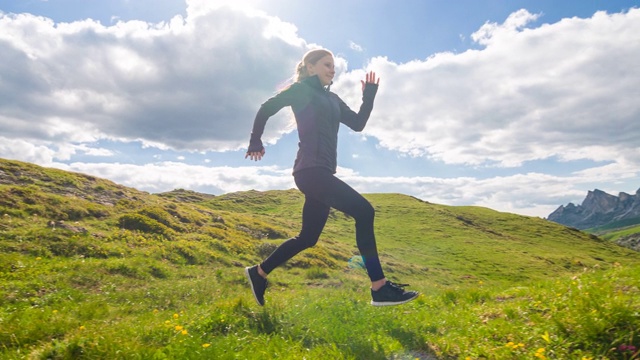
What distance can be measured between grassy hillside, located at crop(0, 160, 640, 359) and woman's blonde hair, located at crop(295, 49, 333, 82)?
3684 millimetres

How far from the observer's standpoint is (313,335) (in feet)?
16.5

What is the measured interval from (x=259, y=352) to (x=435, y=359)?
1960 mm

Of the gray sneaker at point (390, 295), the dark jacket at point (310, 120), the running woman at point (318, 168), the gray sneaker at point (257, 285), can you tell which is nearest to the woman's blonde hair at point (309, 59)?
the running woman at point (318, 168)

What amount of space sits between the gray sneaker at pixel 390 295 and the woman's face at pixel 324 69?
3.20 m

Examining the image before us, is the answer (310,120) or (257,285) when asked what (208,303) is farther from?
A: (310,120)

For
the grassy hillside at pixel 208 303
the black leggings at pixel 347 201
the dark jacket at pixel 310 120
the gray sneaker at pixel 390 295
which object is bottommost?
the grassy hillside at pixel 208 303

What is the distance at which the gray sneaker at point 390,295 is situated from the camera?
539 cm

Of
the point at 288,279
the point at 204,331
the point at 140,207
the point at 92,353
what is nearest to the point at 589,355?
the point at 204,331

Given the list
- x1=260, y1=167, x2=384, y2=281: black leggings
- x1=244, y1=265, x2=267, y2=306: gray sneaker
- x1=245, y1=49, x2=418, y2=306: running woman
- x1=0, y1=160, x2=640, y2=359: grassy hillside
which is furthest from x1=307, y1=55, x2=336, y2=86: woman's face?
x1=0, y1=160, x2=640, y2=359: grassy hillside

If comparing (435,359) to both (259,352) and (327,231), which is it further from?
(327,231)

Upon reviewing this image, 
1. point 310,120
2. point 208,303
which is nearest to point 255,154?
point 310,120

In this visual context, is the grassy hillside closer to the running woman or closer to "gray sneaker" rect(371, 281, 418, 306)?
"gray sneaker" rect(371, 281, 418, 306)

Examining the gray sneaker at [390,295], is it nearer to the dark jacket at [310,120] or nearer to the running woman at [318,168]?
the running woman at [318,168]

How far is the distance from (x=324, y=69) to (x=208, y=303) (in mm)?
6633
